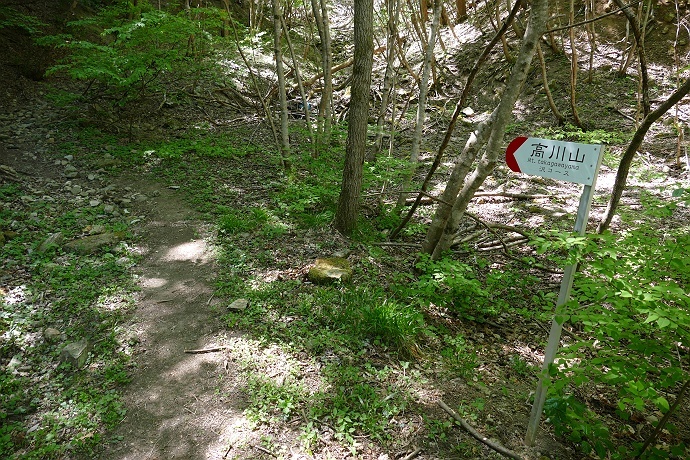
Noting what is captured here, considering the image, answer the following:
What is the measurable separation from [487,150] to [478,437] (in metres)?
2.58

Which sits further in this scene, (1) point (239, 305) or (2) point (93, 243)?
(2) point (93, 243)

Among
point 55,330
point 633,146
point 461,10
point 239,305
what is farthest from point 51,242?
point 461,10

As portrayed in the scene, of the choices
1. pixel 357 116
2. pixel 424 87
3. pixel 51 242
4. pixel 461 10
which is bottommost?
pixel 51 242

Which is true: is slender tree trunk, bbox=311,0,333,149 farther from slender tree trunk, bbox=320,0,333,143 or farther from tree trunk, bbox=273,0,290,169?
tree trunk, bbox=273,0,290,169

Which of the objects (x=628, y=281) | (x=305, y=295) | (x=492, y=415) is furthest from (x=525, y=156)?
(x=305, y=295)

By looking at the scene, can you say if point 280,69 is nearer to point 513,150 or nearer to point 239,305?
point 239,305

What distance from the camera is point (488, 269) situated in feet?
17.3

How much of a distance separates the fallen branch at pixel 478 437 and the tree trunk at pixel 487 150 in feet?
6.78

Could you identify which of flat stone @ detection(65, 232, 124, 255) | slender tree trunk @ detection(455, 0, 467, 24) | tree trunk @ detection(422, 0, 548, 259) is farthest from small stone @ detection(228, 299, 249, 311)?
slender tree trunk @ detection(455, 0, 467, 24)

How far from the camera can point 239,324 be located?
12.9 ft

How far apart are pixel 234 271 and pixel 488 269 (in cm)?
338

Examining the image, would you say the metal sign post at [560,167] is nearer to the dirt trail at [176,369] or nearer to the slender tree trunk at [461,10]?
the dirt trail at [176,369]

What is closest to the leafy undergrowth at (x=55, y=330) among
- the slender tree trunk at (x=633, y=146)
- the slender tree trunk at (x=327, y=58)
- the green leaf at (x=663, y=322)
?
the green leaf at (x=663, y=322)

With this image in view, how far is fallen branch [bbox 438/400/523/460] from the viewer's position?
2752 millimetres
